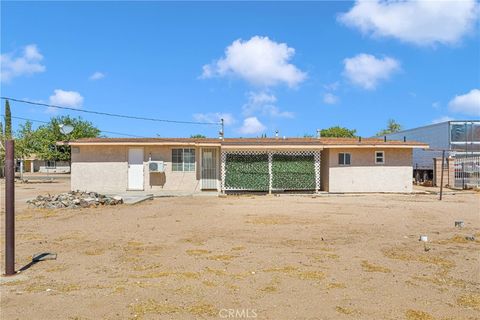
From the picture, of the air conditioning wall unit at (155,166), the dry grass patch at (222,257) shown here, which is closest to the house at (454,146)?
the air conditioning wall unit at (155,166)

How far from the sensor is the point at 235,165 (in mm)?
21594

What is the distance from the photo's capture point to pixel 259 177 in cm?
2173

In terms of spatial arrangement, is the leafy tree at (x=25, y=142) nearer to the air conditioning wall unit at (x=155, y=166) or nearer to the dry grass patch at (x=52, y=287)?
the air conditioning wall unit at (x=155, y=166)

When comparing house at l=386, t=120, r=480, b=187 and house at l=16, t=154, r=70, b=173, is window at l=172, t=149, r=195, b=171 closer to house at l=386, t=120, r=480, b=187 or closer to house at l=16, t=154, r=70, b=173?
house at l=386, t=120, r=480, b=187

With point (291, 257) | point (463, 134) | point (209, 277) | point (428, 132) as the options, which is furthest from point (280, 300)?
point (428, 132)

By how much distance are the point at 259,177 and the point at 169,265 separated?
15.4 m

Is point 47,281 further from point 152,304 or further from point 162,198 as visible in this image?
point 162,198

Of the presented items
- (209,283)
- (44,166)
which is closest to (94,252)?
(209,283)

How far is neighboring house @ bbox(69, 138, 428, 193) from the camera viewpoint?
21562 millimetres

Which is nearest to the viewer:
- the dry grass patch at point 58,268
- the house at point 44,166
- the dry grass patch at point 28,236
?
the dry grass patch at point 58,268

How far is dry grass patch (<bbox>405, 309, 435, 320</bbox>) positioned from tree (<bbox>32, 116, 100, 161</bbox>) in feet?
161

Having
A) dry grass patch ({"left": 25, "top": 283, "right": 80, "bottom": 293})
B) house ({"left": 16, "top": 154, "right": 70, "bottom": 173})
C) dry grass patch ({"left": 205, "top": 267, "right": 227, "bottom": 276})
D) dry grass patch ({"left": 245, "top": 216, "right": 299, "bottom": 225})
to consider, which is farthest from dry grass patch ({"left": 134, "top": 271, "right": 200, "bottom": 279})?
house ({"left": 16, "top": 154, "right": 70, "bottom": 173})

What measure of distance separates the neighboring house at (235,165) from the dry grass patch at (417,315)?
16911 mm

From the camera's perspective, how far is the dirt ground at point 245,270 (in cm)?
461
